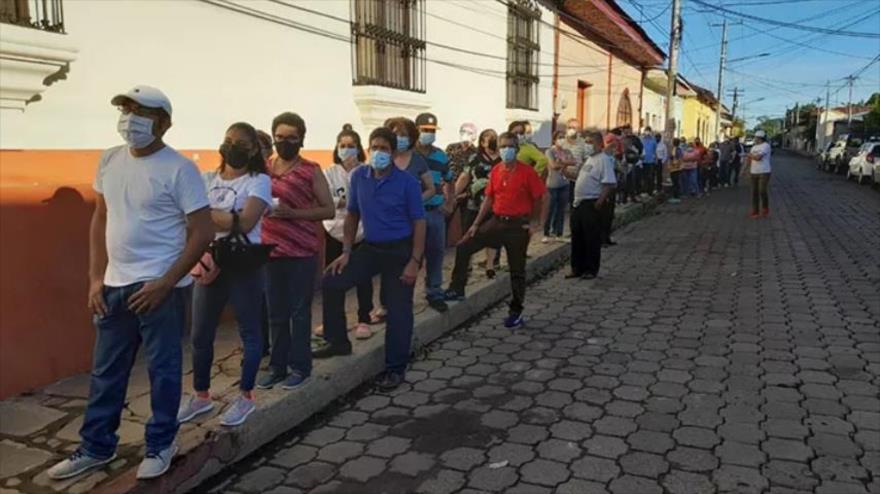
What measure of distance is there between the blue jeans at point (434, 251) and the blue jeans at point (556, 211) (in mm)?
3767

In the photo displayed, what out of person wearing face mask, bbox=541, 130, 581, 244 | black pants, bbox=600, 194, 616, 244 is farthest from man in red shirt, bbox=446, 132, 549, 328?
person wearing face mask, bbox=541, 130, 581, 244

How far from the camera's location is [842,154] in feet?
104

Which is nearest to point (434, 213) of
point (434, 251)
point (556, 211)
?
point (434, 251)

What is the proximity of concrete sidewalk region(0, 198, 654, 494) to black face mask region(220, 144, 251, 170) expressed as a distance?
128 centimetres

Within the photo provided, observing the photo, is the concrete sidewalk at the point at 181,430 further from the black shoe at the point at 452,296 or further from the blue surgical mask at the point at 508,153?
the blue surgical mask at the point at 508,153

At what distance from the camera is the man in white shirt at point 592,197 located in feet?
24.9

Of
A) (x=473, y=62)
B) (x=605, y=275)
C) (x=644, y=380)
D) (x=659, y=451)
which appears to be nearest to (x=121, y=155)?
(x=659, y=451)

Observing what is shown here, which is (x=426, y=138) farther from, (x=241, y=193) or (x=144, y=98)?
(x=144, y=98)

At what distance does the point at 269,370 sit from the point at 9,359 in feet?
4.57

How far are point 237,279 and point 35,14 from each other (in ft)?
6.39

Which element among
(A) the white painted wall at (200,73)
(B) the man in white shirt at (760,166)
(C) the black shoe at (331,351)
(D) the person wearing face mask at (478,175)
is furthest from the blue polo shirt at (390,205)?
(B) the man in white shirt at (760,166)

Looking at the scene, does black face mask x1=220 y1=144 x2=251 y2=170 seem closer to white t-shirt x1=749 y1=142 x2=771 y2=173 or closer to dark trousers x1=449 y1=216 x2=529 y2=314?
dark trousers x1=449 y1=216 x2=529 y2=314

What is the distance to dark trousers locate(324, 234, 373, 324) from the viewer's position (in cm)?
502

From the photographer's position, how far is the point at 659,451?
349cm
